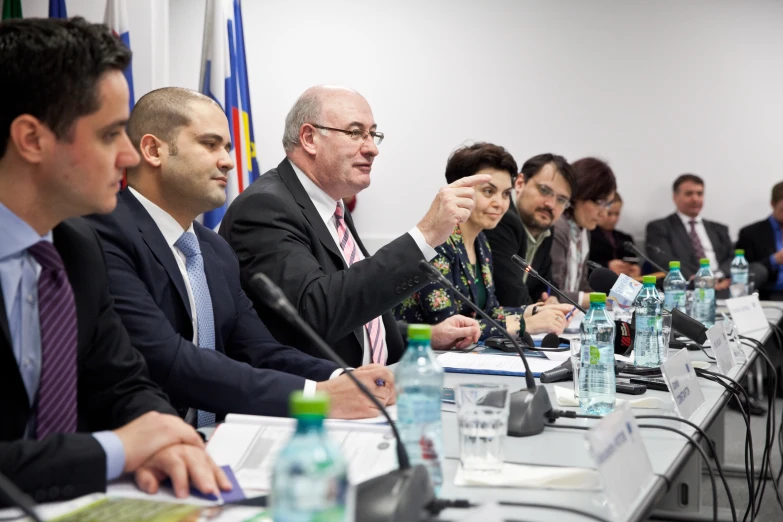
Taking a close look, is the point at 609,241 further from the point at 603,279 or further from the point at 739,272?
the point at 603,279

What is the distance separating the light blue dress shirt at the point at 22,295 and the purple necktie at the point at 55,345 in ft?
0.04

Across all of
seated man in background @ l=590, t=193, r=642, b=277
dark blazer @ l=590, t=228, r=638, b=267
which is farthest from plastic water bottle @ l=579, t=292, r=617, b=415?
dark blazer @ l=590, t=228, r=638, b=267

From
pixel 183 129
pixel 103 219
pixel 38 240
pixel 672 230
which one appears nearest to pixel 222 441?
pixel 38 240

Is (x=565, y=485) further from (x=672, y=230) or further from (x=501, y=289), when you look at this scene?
(x=672, y=230)

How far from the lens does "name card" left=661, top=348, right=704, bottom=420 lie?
5.39 feet

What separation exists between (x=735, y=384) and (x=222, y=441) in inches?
51.7

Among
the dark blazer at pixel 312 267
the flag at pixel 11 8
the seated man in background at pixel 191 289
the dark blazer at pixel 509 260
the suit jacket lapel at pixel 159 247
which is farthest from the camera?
the dark blazer at pixel 509 260

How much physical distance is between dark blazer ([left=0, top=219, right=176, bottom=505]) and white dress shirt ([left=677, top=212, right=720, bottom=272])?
5.29 meters

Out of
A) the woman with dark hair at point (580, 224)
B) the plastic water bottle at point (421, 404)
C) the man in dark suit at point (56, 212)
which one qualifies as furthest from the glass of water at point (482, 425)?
the woman with dark hair at point (580, 224)

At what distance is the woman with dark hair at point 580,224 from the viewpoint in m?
4.57

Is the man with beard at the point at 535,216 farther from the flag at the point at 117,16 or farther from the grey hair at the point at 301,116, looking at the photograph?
the flag at the point at 117,16

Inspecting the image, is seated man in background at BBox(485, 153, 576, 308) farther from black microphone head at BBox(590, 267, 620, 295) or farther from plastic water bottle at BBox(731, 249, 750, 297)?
plastic water bottle at BBox(731, 249, 750, 297)

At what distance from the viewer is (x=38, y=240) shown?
1281mm

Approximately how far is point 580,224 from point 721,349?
2.72 m
